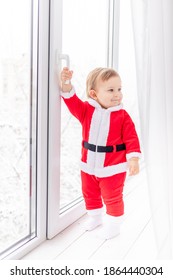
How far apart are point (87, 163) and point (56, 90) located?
0.37 m

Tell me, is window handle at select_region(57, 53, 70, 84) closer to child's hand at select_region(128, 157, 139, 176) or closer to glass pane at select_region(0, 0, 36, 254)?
glass pane at select_region(0, 0, 36, 254)

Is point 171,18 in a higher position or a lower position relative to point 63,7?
lower

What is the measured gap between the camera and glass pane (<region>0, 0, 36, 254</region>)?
1.33 metres

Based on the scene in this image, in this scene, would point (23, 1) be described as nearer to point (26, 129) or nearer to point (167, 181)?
point (26, 129)

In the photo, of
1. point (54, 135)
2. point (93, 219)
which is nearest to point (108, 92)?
point (54, 135)

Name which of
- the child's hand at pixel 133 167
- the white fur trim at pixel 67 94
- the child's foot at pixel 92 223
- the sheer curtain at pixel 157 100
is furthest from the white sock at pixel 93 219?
the white fur trim at pixel 67 94

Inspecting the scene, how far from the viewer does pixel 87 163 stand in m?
1.63

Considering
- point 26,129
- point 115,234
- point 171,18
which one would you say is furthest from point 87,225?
point 171,18

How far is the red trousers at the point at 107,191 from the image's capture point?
5.34ft

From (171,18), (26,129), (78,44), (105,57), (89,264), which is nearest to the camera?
(171,18)

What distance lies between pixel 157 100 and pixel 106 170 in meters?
0.49

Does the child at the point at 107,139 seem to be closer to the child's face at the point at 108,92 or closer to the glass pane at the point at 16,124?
the child's face at the point at 108,92

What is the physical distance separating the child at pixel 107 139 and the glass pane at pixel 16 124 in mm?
224

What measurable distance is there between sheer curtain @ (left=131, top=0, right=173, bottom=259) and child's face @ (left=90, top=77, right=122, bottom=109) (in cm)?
32
